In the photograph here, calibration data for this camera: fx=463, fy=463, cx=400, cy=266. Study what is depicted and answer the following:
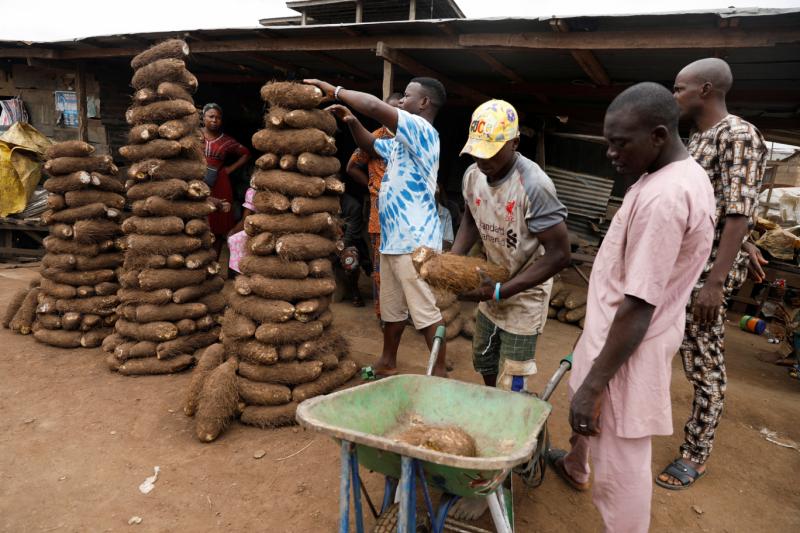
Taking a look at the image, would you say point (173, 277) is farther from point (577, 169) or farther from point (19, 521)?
point (577, 169)

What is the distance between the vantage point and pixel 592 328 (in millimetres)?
1886

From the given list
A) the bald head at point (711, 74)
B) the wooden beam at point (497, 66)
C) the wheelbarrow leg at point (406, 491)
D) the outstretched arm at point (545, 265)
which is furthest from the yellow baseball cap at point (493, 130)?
the wooden beam at point (497, 66)

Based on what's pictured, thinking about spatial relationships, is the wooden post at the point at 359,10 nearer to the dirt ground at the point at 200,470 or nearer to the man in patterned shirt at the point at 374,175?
the man in patterned shirt at the point at 374,175

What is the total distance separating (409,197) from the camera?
339 centimetres

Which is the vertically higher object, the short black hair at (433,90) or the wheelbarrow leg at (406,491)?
the short black hair at (433,90)

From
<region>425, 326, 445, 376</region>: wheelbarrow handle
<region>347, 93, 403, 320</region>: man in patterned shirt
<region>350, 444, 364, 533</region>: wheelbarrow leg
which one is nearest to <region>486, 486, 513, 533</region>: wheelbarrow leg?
<region>350, 444, 364, 533</region>: wheelbarrow leg

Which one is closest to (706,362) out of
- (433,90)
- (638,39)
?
(433,90)

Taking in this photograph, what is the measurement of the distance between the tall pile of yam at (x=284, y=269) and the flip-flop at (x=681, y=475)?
2.41m

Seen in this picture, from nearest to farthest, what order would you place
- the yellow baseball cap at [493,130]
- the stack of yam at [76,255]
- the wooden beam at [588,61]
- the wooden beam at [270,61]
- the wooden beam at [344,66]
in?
1. the yellow baseball cap at [493,130]
2. the wooden beam at [588,61]
3. the stack of yam at [76,255]
4. the wooden beam at [344,66]
5. the wooden beam at [270,61]

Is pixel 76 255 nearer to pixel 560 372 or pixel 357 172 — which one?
pixel 357 172

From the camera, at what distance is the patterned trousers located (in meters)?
2.69

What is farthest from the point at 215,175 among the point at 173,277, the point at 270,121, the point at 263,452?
the point at 263,452

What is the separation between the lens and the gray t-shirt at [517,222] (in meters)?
2.33

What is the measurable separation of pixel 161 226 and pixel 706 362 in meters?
4.22
